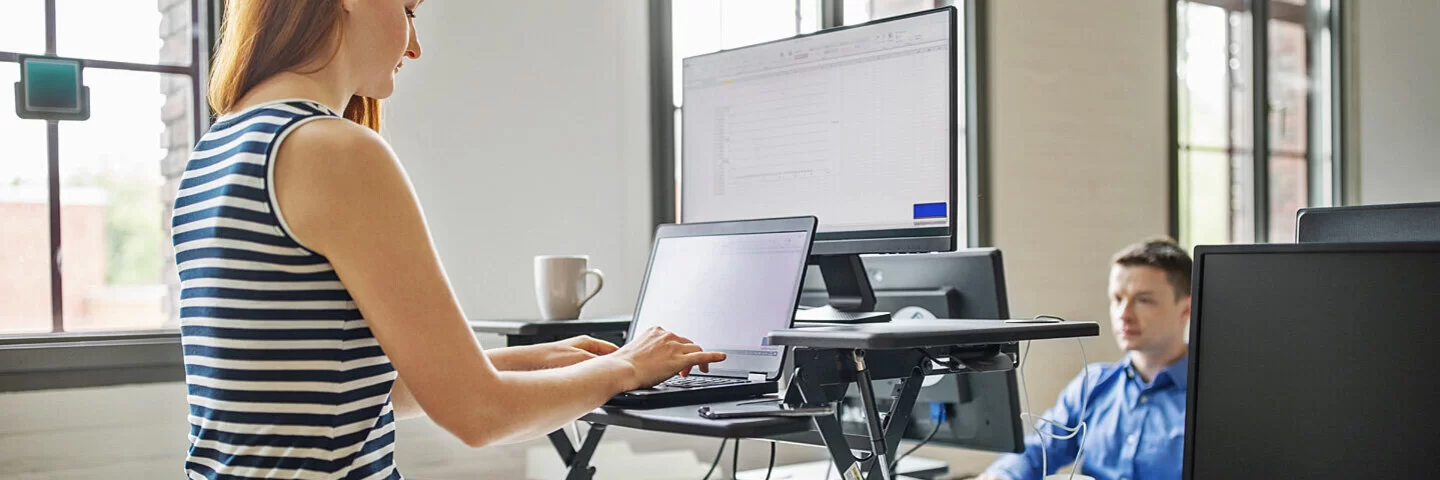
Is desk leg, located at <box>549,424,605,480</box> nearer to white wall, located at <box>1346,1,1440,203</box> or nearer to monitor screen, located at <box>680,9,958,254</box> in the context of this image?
monitor screen, located at <box>680,9,958,254</box>

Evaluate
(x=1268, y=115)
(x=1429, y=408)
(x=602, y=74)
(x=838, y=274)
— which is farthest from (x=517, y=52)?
(x=1268, y=115)

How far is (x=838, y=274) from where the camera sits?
1568 millimetres

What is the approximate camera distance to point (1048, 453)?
2217 mm

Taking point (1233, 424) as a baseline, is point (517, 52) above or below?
above

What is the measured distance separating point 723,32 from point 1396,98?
11.5ft

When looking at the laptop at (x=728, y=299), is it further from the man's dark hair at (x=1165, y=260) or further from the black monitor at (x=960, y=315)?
the man's dark hair at (x=1165, y=260)

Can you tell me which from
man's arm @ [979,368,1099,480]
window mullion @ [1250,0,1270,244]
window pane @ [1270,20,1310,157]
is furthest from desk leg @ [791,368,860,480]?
window pane @ [1270,20,1310,157]

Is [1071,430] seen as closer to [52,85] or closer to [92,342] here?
[92,342]

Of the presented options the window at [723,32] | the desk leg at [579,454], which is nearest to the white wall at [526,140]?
the window at [723,32]

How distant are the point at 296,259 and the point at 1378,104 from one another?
5205 mm

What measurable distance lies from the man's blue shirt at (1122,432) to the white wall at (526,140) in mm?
977

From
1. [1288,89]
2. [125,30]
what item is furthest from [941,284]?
[1288,89]

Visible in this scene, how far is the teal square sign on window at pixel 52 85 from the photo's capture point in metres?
1.92

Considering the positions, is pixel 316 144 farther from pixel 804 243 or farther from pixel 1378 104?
pixel 1378 104
